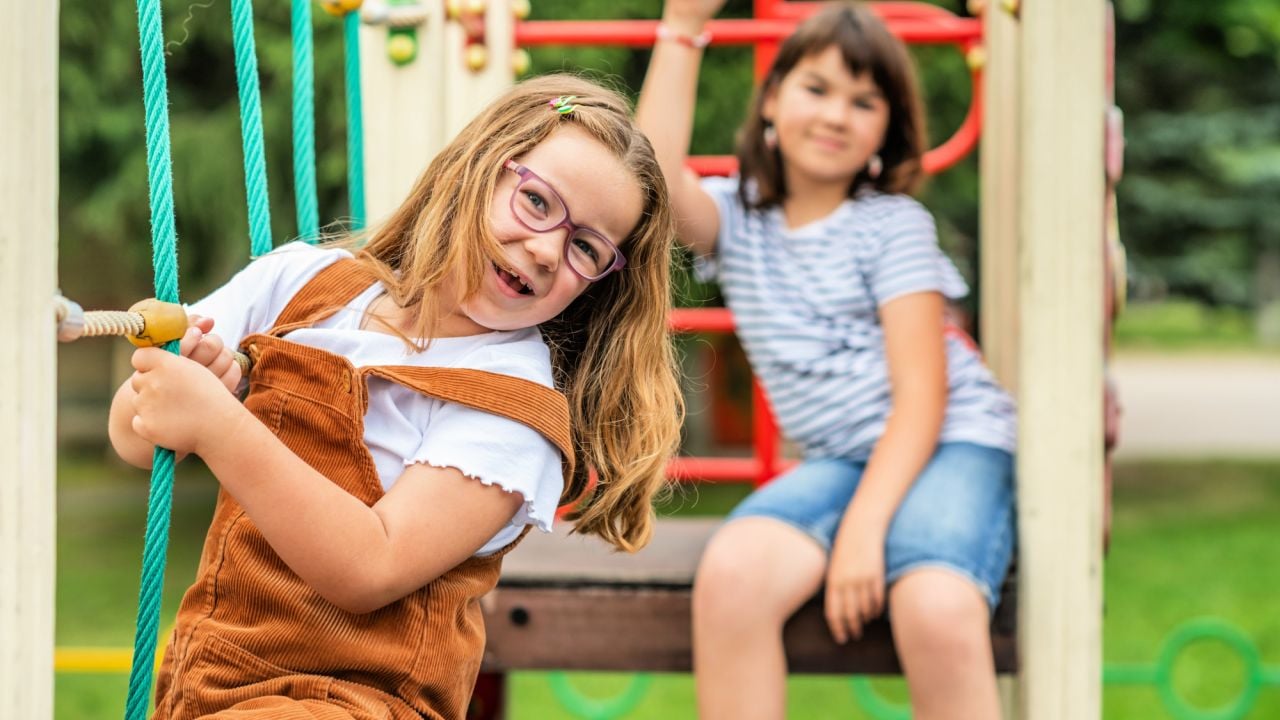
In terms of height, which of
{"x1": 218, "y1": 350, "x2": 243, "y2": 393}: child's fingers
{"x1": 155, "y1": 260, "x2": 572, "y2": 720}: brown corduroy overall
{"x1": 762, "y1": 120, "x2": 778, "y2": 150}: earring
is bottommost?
{"x1": 155, "y1": 260, "x2": 572, "y2": 720}: brown corduroy overall

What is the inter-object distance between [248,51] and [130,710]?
72 cm

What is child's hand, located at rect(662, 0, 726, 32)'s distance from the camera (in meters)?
2.31

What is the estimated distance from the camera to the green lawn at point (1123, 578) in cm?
560

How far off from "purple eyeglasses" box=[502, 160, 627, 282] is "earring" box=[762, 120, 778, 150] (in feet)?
3.59

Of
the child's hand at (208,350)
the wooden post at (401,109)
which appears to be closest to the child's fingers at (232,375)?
the child's hand at (208,350)

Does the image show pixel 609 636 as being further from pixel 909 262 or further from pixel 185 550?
pixel 185 550

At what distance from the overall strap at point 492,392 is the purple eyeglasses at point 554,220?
143 millimetres

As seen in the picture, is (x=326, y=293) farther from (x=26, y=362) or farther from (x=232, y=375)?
(x=26, y=362)

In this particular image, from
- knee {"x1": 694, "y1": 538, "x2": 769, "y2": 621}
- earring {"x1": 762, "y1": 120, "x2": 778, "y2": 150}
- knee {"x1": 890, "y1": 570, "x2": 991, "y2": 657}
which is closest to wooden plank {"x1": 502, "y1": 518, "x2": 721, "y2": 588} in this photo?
knee {"x1": 694, "y1": 538, "x2": 769, "y2": 621}

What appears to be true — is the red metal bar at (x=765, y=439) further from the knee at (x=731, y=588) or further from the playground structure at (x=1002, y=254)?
the knee at (x=731, y=588)

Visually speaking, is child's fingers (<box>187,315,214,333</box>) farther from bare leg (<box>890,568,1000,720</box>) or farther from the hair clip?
bare leg (<box>890,568,1000,720</box>)

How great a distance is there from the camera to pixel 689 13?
2320 mm

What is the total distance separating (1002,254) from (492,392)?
1.54 m

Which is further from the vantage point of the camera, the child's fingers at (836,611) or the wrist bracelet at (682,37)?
the wrist bracelet at (682,37)
